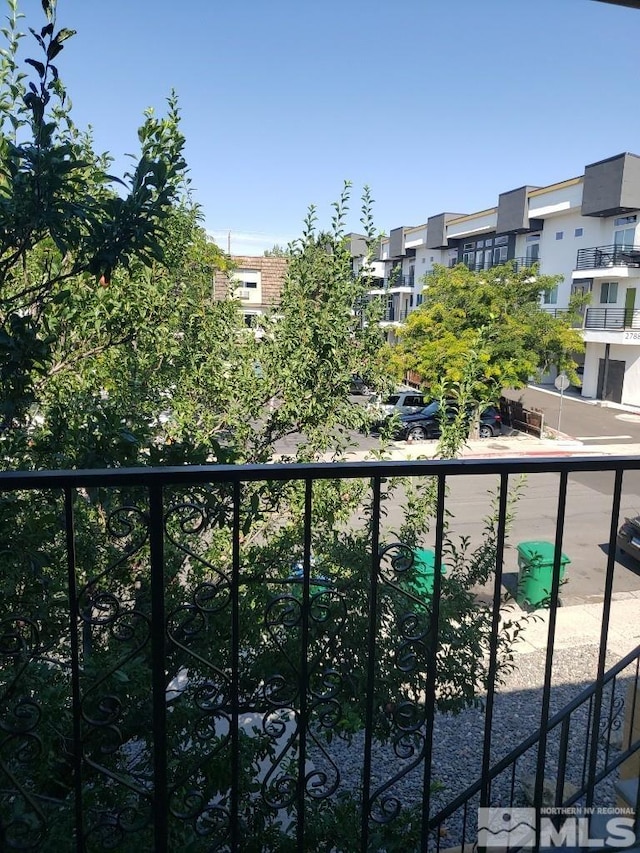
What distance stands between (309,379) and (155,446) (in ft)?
5.82

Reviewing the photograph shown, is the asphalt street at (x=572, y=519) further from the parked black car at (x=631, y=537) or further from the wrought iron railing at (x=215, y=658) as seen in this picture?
the wrought iron railing at (x=215, y=658)

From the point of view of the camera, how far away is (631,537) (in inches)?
373

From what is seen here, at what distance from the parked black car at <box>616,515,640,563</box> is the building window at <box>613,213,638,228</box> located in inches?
782

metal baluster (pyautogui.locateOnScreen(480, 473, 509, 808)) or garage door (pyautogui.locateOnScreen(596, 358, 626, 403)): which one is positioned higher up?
metal baluster (pyautogui.locateOnScreen(480, 473, 509, 808))

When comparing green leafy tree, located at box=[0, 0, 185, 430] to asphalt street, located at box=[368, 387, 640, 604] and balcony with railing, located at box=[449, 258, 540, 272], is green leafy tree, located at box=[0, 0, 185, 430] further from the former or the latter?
A: balcony with railing, located at box=[449, 258, 540, 272]

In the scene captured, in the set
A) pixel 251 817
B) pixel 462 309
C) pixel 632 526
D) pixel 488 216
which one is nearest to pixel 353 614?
pixel 251 817

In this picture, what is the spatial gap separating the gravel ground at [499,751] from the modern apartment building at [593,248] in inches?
Answer: 694

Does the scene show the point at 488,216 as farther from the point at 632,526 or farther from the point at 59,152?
the point at 59,152

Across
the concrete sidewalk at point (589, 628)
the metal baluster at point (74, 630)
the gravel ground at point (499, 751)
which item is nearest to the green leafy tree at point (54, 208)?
the metal baluster at point (74, 630)

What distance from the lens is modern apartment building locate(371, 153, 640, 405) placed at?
25.1 meters

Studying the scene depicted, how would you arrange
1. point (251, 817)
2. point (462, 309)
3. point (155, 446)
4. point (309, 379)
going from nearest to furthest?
point (251, 817) → point (155, 446) → point (309, 379) → point (462, 309)

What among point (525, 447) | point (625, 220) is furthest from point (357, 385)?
point (625, 220)

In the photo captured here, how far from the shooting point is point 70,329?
4191 millimetres

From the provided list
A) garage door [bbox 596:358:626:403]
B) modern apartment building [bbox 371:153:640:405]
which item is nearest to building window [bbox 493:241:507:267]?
modern apartment building [bbox 371:153:640:405]
